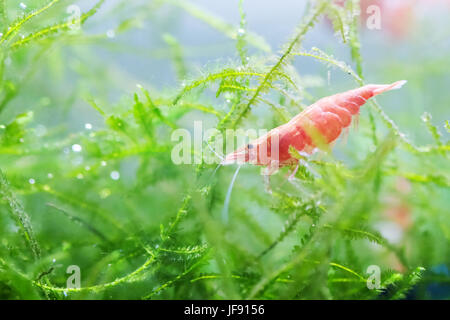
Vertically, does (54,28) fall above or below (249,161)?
above

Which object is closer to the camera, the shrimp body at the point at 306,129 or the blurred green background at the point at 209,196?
the blurred green background at the point at 209,196

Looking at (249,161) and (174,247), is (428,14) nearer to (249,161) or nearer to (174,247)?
(249,161)

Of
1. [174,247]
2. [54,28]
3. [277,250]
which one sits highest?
[54,28]

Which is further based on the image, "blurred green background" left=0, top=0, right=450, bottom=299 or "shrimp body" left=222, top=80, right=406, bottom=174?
"shrimp body" left=222, top=80, right=406, bottom=174

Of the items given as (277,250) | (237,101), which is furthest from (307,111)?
(277,250)

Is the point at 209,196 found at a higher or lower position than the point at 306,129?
lower

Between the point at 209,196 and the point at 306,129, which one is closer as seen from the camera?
the point at 306,129
